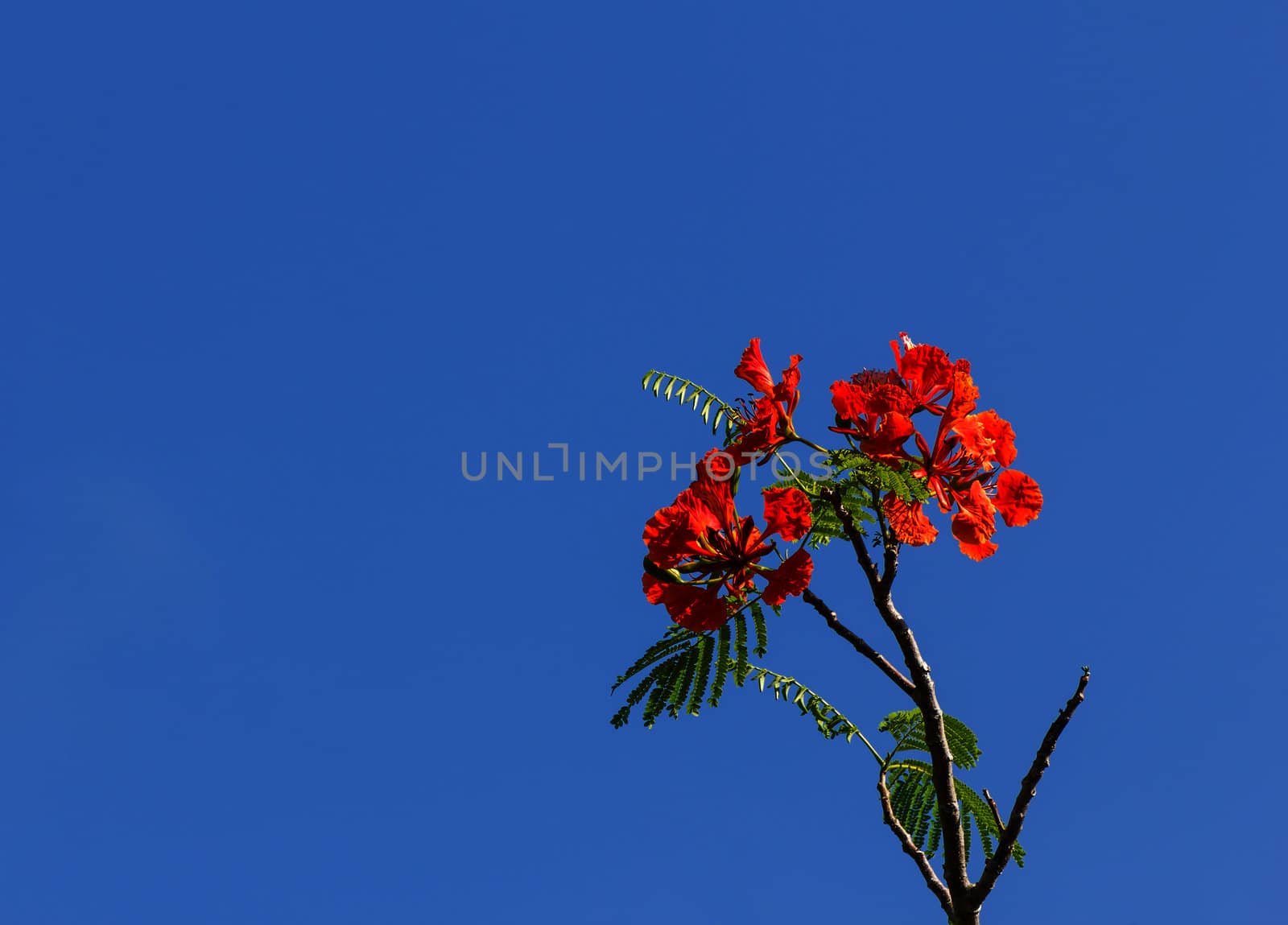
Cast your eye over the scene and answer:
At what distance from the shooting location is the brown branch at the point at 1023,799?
9.61 ft

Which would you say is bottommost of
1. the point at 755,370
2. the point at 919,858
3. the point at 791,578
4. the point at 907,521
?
the point at 919,858

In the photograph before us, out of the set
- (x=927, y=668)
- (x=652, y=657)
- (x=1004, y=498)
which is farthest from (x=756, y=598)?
(x=1004, y=498)

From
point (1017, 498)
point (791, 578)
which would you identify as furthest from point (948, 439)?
point (791, 578)

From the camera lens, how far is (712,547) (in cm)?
346

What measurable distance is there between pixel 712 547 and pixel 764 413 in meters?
0.55

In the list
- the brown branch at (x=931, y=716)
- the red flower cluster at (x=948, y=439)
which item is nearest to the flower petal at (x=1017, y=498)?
the red flower cluster at (x=948, y=439)

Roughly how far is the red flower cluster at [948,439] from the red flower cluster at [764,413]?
0.72 feet

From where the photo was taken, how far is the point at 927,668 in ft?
10.2

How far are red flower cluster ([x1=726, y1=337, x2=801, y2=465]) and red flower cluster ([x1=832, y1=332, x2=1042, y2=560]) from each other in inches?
8.6

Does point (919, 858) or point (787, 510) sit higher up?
point (787, 510)

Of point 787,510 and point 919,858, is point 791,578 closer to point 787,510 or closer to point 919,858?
point 787,510

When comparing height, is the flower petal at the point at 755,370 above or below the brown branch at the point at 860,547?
above

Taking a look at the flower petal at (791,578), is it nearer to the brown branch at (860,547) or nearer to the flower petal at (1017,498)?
the brown branch at (860,547)

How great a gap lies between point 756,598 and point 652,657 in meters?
0.36
